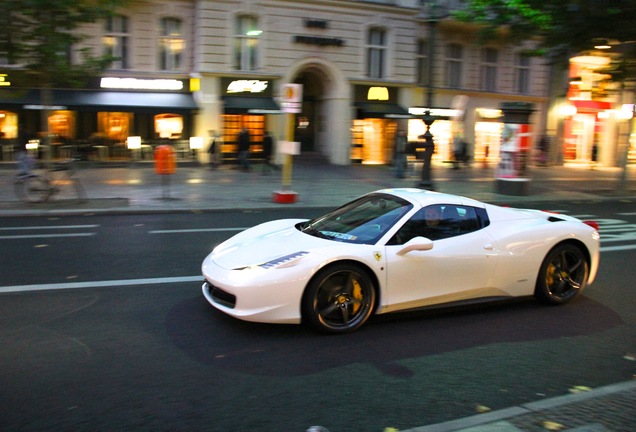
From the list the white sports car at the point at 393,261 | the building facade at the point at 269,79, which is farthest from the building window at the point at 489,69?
the white sports car at the point at 393,261

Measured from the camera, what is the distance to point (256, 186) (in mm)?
18797

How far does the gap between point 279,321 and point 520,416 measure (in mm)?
2213

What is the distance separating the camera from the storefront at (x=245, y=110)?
25297 mm

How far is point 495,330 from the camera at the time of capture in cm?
571

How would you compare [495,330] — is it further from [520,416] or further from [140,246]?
[140,246]

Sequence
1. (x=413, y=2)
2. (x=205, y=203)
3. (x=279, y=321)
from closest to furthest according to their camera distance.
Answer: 1. (x=279, y=321)
2. (x=205, y=203)
3. (x=413, y=2)

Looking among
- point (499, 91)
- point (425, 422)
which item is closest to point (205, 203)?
point (425, 422)

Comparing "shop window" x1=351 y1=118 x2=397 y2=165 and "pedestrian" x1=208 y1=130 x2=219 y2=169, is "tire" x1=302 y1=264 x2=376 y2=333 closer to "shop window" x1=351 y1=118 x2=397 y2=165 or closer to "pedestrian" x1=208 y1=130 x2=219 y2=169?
"pedestrian" x1=208 y1=130 x2=219 y2=169

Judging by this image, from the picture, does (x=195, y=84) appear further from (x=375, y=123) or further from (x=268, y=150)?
(x=375, y=123)

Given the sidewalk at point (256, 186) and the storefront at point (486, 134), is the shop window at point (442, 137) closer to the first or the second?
the storefront at point (486, 134)

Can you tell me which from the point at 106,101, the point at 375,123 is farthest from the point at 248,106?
the point at 375,123

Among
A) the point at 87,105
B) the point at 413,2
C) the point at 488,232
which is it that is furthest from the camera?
the point at 413,2

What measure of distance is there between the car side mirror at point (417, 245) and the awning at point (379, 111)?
908 inches

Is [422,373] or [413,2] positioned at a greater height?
[413,2]
